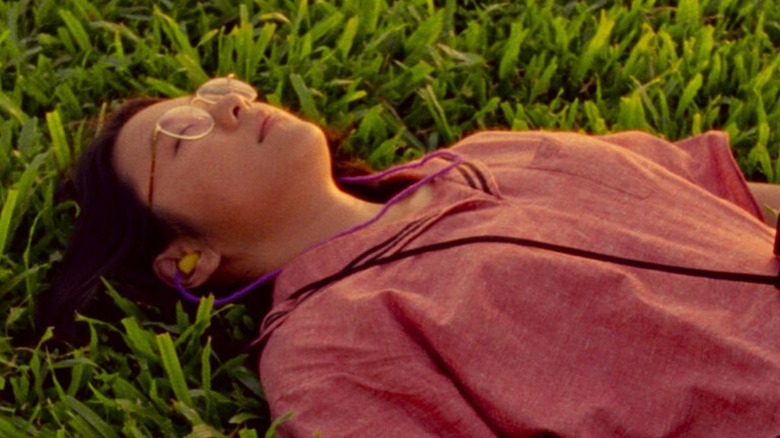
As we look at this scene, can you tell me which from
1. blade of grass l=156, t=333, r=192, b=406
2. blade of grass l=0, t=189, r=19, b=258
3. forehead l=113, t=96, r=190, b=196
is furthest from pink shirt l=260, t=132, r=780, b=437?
blade of grass l=0, t=189, r=19, b=258

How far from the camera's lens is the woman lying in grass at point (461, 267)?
1.93 m

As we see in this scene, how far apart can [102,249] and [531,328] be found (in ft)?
2.74

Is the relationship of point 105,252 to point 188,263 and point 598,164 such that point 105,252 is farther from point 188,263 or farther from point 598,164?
point 598,164

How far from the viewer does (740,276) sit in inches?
79.4

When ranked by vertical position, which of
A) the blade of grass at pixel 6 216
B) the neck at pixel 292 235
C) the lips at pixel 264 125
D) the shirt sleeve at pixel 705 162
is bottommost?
the blade of grass at pixel 6 216

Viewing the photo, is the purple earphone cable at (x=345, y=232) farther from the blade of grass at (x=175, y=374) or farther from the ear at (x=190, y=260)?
the blade of grass at (x=175, y=374)

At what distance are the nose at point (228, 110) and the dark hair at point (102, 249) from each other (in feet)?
0.68

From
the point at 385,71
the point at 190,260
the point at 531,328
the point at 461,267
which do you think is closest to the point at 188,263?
the point at 190,260

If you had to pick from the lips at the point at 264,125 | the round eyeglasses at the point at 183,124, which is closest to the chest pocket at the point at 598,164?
the lips at the point at 264,125

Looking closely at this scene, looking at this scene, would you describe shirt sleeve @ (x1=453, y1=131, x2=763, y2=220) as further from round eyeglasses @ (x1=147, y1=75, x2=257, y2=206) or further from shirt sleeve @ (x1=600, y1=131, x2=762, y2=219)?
round eyeglasses @ (x1=147, y1=75, x2=257, y2=206)

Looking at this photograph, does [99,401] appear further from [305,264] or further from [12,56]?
[12,56]

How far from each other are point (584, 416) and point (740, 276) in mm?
353

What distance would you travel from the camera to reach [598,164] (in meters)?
2.24

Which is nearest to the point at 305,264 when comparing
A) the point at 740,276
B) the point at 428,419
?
the point at 428,419
